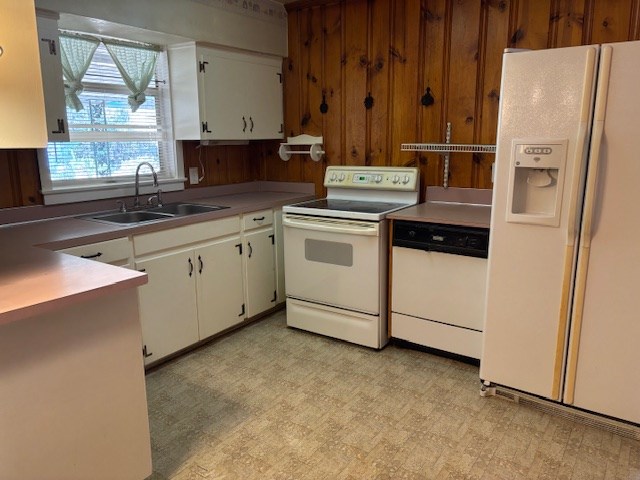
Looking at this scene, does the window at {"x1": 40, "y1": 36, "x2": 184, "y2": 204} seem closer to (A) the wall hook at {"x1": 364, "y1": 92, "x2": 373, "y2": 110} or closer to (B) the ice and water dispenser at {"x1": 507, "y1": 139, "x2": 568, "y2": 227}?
(A) the wall hook at {"x1": 364, "y1": 92, "x2": 373, "y2": 110}

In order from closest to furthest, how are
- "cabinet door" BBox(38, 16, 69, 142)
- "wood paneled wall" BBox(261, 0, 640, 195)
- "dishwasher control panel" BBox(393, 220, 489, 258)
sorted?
1. "cabinet door" BBox(38, 16, 69, 142)
2. "dishwasher control panel" BBox(393, 220, 489, 258)
3. "wood paneled wall" BBox(261, 0, 640, 195)

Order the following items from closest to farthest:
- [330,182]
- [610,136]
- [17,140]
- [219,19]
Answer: [17,140], [610,136], [219,19], [330,182]

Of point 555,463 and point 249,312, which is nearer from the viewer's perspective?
point 555,463

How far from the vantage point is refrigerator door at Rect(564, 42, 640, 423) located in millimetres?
1991

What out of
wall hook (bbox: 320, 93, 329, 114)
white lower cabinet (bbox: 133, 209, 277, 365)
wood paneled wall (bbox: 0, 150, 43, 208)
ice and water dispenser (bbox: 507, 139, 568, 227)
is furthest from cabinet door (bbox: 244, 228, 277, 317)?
ice and water dispenser (bbox: 507, 139, 568, 227)

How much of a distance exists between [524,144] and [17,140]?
1.99 meters

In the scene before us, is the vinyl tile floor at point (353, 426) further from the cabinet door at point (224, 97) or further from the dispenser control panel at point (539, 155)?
the cabinet door at point (224, 97)

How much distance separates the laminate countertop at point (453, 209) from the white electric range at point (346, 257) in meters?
0.13

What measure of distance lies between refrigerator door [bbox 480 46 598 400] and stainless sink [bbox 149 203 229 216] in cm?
189

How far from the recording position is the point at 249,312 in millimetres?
3506

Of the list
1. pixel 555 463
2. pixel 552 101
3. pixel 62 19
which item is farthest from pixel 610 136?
pixel 62 19

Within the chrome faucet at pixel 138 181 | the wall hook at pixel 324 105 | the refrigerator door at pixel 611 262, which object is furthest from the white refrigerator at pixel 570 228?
the chrome faucet at pixel 138 181

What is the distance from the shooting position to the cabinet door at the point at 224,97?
3402 mm

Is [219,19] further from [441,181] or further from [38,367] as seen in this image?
[38,367]
